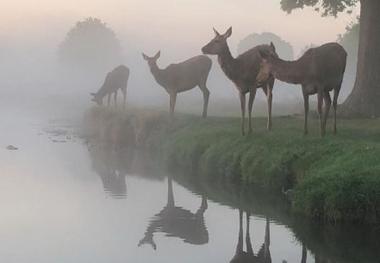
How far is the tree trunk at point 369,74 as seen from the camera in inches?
1038

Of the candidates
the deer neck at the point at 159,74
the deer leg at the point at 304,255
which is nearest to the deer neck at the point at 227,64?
the deer neck at the point at 159,74

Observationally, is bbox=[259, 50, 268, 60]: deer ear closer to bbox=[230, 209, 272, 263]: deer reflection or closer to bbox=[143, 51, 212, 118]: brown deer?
bbox=[230, 209, 272, 263]: deer reflection

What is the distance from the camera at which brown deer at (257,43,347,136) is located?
19391 mm

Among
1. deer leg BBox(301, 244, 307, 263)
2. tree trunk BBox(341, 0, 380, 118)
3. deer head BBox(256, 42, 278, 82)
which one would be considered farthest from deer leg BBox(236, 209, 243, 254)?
tree trunk BBox(341, 0, 380, 118)

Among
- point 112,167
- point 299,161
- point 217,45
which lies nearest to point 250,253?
point 299,161

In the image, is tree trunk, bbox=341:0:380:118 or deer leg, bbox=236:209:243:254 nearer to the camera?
deer leg, bbox=236:209:243:254

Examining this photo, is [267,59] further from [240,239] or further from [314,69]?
[240,239]

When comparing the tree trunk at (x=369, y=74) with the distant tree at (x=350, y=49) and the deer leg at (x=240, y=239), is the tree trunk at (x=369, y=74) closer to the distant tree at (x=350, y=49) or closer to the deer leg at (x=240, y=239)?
the deer leg at (x=240, y=239)

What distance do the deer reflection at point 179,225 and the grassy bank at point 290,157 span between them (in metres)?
2.41

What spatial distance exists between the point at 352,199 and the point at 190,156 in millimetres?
10518

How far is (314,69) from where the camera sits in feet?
63.4

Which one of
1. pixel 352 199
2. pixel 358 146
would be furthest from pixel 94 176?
pixel 352 199

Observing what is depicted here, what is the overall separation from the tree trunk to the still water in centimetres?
955

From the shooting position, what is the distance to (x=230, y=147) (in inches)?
832
